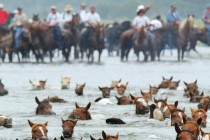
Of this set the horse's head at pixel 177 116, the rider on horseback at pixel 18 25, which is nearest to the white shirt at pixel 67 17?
the rider on horseback at pixel 18 25

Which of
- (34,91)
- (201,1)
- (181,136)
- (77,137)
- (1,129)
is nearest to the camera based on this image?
(181,136)

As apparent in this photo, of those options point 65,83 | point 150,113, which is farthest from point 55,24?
point 150,113

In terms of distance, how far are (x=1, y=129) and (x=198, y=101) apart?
566 cm

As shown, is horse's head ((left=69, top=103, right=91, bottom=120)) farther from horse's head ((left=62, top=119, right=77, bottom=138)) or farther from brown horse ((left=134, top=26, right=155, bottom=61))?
brown horse ((left=134, top=26, right=155, bottom=61))

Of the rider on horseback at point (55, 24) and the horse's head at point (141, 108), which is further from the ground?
the rider on horseback at point (55, 24)

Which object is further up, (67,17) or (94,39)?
(67,17)

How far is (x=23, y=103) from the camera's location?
19.8 metres

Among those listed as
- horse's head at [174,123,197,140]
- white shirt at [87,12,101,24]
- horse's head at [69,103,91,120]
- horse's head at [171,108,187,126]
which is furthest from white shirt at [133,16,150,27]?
horse's head at [174,123,197,140]

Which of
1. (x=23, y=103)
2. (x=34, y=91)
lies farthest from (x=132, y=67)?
(x=23, y=103)

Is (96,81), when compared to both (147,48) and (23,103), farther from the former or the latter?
(147,48)

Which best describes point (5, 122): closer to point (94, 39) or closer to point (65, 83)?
point (65, 83)

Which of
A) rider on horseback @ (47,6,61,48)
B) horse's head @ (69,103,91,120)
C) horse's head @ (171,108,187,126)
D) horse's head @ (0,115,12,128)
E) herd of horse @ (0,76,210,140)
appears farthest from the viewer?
rider on horseback @ (47,6,61,48)

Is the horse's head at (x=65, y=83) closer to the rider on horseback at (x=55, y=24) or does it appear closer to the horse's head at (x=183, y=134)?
the horse's head at (x=183, y=134)

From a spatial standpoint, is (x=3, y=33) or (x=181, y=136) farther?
(x=3, y=33)
